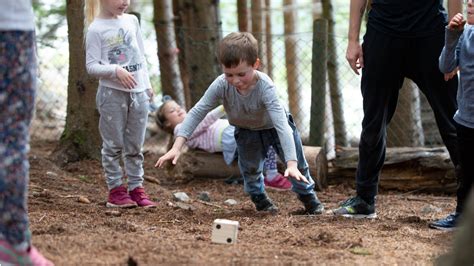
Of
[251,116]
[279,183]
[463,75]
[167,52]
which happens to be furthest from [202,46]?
[463,75]

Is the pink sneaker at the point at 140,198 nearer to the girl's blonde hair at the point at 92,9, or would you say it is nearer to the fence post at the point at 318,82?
the girl's blonde hair at the point at 92,9

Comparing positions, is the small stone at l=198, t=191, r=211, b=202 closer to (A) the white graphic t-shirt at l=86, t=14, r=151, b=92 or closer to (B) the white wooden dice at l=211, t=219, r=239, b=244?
(A) the white graphic t-shirt at l=86, t=14, r=151, b=92

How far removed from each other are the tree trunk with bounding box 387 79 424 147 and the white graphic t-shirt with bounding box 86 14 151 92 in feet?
11.7

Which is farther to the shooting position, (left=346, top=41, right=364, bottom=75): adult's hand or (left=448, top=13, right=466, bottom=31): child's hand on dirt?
(left=346, top=41, right=364, bottom=75): adult's hand

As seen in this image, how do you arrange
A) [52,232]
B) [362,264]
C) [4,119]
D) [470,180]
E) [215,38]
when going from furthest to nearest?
[215,38], [470,180], [52,232], [362,264], [4,119]

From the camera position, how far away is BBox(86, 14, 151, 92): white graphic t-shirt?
19.0 feet

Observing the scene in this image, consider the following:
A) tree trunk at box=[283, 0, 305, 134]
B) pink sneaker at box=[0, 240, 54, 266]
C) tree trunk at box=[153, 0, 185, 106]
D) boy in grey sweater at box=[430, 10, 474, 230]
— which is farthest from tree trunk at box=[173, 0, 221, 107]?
pink sneaker at box=[0, 240, 54, 266]

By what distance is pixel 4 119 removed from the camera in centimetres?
334

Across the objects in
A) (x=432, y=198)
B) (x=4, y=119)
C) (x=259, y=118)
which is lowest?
(x=432, y=198)

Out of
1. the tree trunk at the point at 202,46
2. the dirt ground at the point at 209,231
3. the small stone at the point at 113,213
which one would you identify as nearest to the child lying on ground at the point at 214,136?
the dirt ground at the point at 209,231

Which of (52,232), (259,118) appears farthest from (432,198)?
(52,232)

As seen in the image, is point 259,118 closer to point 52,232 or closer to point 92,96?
point 52,232

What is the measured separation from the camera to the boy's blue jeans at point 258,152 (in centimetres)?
563

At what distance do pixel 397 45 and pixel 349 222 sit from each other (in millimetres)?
1163
